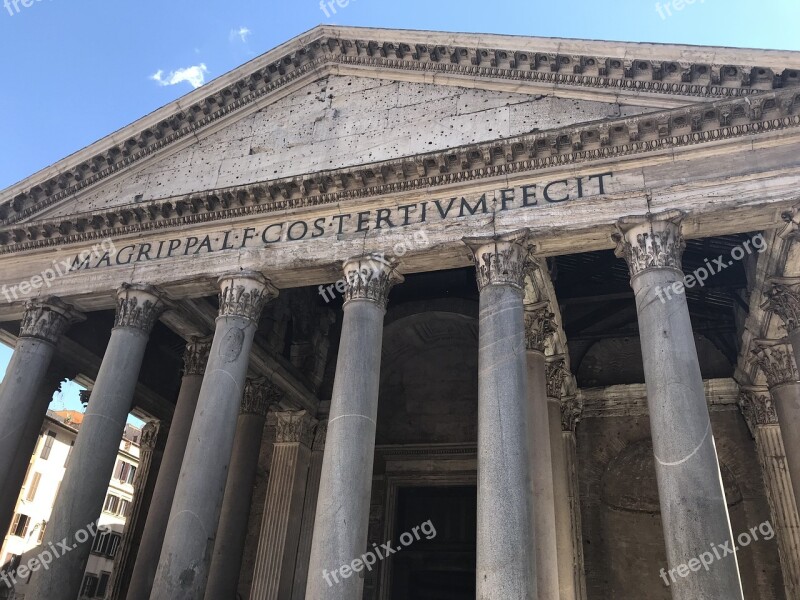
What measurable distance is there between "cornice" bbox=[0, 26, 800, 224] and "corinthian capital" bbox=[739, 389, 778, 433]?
584cm

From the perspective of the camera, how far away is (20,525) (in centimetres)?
2734

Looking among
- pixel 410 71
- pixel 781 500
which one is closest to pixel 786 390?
pixel 781 500

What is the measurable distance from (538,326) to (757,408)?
4557mm

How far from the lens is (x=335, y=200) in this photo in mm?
9945

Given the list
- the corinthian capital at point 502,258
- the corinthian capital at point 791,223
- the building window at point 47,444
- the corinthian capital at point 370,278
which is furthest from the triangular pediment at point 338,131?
the building window at point 47,444

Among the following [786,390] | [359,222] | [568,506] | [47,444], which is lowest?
[568,506]

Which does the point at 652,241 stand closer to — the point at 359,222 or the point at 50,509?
the point at 359,222

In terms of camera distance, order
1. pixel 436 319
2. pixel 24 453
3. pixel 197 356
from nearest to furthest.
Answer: pixel 197 356 → pixel 24 453 → pixel 436 319

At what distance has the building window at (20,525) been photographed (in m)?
27.0

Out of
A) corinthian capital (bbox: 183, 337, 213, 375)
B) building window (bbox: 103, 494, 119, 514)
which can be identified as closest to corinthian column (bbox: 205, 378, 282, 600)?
corinthian capital (bbox: 183, 337, 213, 375)

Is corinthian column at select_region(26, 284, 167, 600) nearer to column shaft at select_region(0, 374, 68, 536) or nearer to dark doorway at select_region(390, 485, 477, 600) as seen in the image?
column shaft at select_region(0, 374, 68, 536)

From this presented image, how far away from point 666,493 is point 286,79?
9454 millimetres

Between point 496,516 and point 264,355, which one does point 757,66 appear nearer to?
point 496,516

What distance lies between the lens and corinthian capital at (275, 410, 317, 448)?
1382 cm
